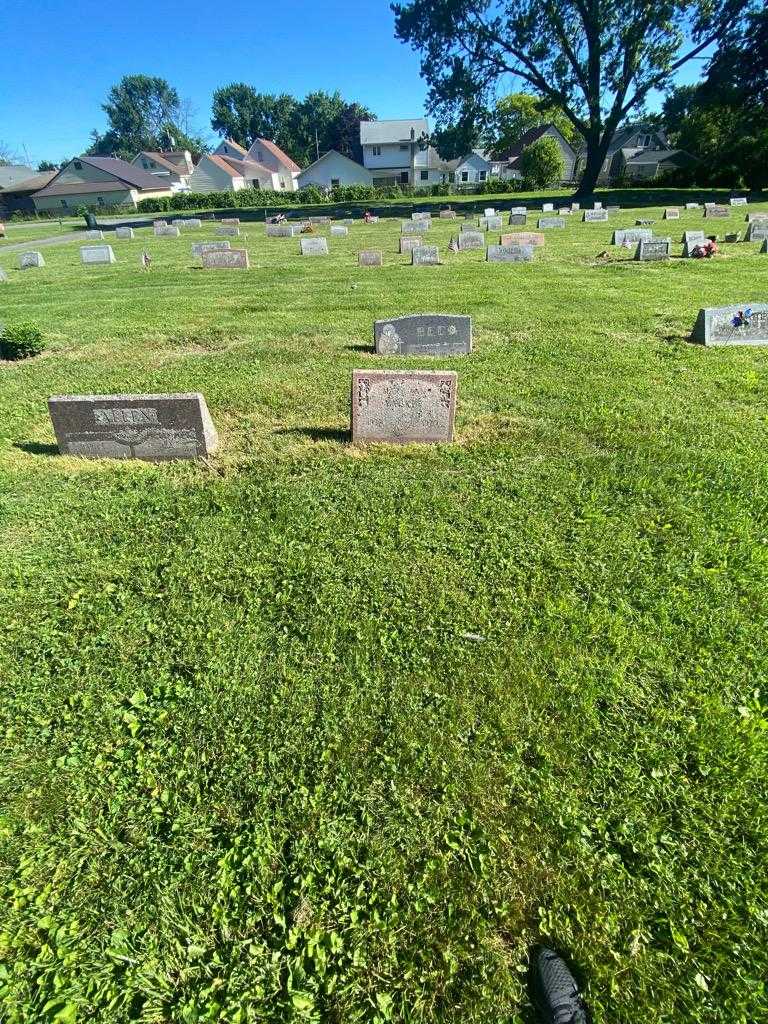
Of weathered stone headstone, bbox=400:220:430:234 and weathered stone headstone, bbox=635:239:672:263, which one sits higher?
weathered stone headstone, bbox=400:220:430:234

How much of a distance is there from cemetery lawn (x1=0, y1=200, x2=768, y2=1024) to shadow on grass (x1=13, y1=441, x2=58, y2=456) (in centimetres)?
7

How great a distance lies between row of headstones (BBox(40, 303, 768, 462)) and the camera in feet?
18.7

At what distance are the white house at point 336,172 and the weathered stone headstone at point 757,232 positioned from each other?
59.3 meters

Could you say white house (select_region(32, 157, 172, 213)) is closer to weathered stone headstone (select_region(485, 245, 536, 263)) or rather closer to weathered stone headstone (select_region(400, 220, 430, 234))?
weathered stone headstone (select_region(400, 220, 430, 234))

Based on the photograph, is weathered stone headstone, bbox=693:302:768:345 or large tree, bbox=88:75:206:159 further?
large tree, bbox=88:75:206:159

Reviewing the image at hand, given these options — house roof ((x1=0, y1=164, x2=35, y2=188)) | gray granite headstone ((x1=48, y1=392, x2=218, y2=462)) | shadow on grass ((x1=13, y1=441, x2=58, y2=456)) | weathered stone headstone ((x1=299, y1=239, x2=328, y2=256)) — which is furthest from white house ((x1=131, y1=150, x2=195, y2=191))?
gray granite headstone ((x1=48, y1=392, x2=218, y2=462))

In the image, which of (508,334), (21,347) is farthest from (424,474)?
(21,347)

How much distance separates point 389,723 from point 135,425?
4340 mm

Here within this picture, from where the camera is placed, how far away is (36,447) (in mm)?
6312

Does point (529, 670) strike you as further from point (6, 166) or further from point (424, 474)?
point (6, 166)

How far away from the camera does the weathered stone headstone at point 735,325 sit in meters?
8.65

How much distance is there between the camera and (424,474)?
5.43m

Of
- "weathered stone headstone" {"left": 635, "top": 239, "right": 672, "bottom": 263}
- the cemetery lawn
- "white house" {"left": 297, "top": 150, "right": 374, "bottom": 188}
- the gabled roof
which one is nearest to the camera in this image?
the cemetery lawn

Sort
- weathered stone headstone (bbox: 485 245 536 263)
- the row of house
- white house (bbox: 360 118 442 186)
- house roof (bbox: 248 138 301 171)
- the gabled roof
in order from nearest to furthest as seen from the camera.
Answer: weathered stone headstone (bbox: 485 245 536 263), the gabled roof, the row of house, white house (bbox: 360 118 442 186), house roof (bbox: 248 138 301 171)
